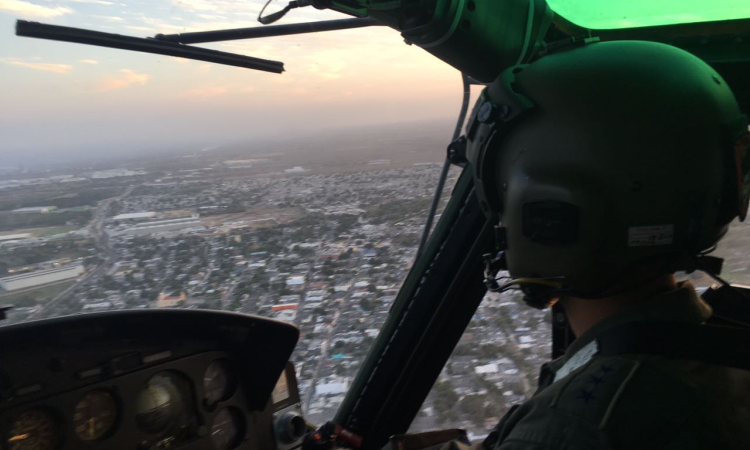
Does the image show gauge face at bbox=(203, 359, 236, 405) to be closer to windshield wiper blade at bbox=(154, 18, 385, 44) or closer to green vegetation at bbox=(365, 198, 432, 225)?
green vegetation at bbox=(365, 198, 432, 225)

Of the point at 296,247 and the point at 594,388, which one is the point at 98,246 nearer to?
the point at 296,247

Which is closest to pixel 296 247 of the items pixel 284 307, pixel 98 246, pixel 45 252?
pixel 284 307

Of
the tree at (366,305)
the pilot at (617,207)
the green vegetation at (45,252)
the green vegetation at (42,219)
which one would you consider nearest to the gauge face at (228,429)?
the tree at (366,305)

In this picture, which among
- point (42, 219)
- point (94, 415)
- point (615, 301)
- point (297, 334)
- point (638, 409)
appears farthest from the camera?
point (297, 334)

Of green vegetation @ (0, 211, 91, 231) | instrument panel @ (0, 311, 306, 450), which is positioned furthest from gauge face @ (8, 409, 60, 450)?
green vegetation @ (0, 211, 91, 231)

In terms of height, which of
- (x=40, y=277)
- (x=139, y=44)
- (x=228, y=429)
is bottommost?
(x=228, y=429)
